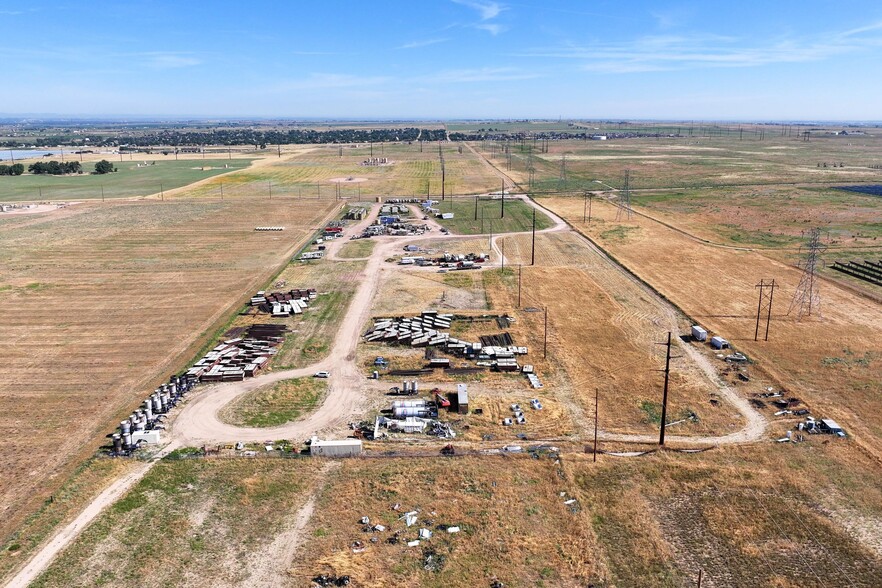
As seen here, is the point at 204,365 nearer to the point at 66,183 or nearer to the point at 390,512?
the point at 390,512

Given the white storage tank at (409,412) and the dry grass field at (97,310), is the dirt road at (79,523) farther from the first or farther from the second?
the white storage tank at (409,412)

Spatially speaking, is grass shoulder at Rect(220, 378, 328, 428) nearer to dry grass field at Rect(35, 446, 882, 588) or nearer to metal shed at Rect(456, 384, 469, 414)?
dry grass field at Rect(35, 446, 882, 588)

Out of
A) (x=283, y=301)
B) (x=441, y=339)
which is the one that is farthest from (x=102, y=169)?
(x=441, y=339)

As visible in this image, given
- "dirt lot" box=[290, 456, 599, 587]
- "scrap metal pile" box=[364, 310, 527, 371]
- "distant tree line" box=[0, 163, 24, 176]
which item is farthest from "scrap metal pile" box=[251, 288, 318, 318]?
"distant tree line" box=[0, 163, 24, 176]

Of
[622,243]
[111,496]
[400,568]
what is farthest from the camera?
[622,243]

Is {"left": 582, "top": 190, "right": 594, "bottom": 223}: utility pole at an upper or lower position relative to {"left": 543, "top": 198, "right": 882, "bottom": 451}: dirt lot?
upper

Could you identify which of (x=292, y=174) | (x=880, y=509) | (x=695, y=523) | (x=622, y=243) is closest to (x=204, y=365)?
(x=695, y=523)
